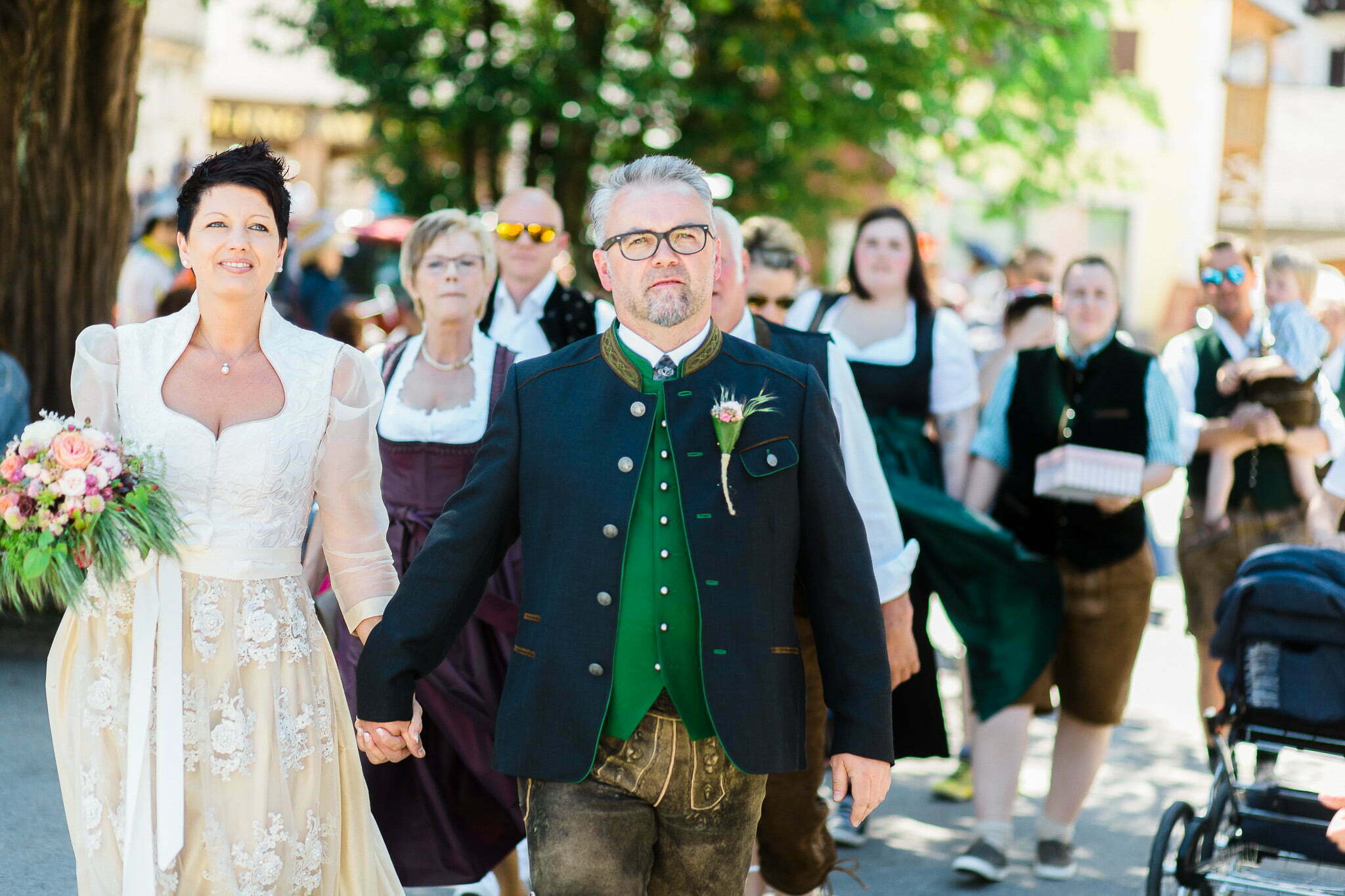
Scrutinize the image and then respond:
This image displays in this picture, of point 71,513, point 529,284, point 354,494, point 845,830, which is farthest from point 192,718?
point 845,830

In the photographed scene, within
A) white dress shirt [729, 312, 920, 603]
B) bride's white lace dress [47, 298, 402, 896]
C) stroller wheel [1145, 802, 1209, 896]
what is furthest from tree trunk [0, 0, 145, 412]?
stroller wheel [1145, 802, 1209, 896]

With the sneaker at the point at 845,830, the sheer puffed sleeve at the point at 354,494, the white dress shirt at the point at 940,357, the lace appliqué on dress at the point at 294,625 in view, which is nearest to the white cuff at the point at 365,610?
the sheer puffed sleeve at the point at 354,494

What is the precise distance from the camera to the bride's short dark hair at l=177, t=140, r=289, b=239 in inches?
141

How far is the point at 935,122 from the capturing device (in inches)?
579

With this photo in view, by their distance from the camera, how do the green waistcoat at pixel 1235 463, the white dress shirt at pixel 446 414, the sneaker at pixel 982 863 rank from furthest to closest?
1. the green waistcoat at pixel 1235 463
2. the sneaker at pixel 982 863
3. the white dress shirt at pixel 446 414

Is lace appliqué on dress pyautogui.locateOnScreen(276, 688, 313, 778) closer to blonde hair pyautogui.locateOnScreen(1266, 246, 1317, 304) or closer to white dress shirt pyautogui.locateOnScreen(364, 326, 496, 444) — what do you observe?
white dress shirt pyautogui.locateOnScreen(364, 326, 496, 444)

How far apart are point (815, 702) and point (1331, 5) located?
120ft

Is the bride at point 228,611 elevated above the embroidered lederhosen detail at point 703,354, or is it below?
below

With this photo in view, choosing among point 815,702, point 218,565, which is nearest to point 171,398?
point 218,565

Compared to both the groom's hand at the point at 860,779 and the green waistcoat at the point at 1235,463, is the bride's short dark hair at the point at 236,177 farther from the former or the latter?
the green waistcoat at the point at 1235,463

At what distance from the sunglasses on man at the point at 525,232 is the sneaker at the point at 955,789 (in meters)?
3.14

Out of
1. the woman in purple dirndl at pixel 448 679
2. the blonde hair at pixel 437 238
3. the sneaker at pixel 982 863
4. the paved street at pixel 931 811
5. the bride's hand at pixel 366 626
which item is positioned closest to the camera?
the bride's hand at pixel 366 626

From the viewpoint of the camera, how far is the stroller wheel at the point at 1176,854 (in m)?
4.94

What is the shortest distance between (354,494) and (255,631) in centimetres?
43
